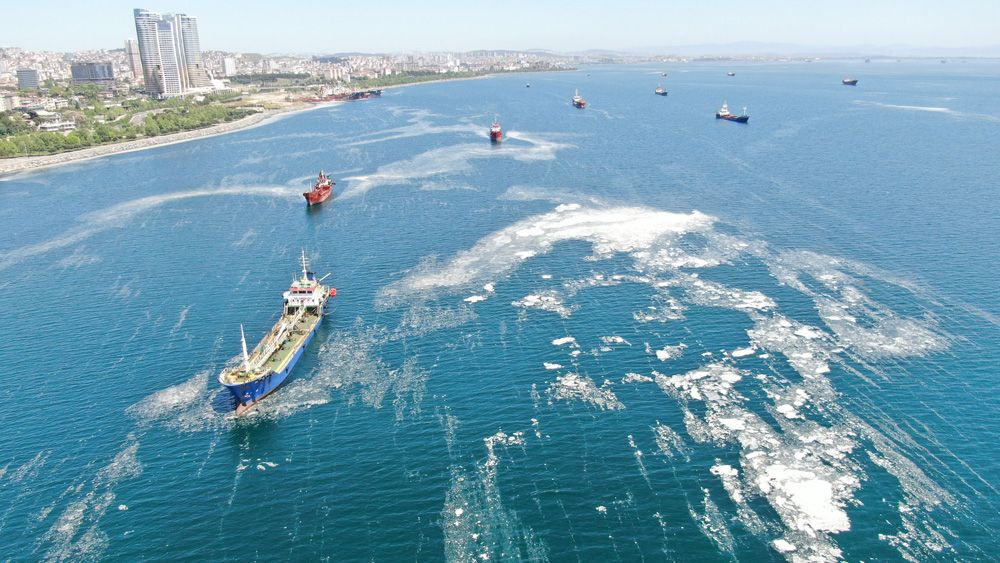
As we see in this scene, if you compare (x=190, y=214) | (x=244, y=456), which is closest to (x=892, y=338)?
(x=244, y=456)

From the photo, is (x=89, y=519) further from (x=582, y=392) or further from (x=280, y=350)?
(x=582, y=392)

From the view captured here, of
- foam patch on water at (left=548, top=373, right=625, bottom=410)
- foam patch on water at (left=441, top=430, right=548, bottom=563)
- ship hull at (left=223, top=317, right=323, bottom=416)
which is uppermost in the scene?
ship hull at (left=223, top=317, right=323, bottom=416)

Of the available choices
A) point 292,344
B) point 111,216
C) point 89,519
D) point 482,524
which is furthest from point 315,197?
point 482,524

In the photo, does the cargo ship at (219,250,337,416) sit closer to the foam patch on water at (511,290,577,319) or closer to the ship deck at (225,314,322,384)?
the ship deck at (225,314,322,384)

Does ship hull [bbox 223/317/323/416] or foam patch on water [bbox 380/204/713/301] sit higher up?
foam patch on water [bbox 380/204/713/301]

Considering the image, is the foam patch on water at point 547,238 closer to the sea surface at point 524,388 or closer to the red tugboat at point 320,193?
the sea surface at point 524,388

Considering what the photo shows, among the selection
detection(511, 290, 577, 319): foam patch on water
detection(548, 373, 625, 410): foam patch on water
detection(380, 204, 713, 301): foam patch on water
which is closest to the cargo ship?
detection(380, 204, 713, 301): foam patch on water

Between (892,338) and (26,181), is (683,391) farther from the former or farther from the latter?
(26,181)
